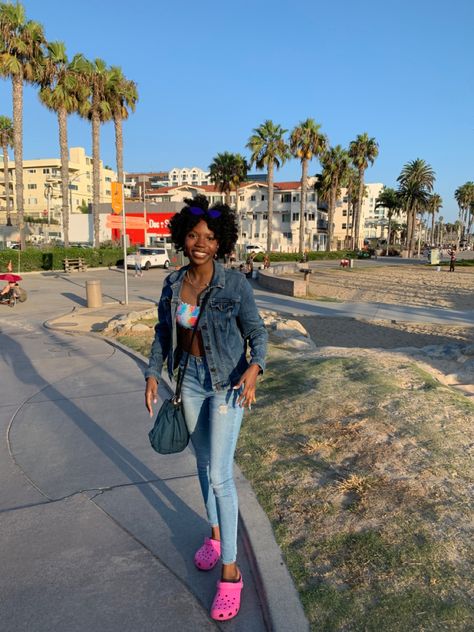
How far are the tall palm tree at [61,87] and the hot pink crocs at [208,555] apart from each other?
31677 millimetres

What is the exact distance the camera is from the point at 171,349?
246 cm

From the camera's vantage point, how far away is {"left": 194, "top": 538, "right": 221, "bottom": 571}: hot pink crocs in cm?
254

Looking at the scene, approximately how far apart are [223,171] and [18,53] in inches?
988

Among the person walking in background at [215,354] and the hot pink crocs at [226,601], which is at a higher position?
the person walking in background at [215,354]

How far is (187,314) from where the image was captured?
2.38 m

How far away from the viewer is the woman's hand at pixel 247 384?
224cm

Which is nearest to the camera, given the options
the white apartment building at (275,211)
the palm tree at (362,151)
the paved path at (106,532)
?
the paved path at (106,532)

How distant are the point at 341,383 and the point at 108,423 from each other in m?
2.56

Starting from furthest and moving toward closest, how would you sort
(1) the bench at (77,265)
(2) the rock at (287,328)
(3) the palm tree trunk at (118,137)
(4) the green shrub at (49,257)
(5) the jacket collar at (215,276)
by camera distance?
(3) the palm tree trunk at (118,137) → (1) the bench at (77,265) → (4) the green shrub at (49,257) → (2) the rock at (287,328) → (5) the jacket collar at (215,276)

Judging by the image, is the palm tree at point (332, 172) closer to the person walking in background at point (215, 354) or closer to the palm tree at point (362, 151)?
the palm tree at point (362, 151)

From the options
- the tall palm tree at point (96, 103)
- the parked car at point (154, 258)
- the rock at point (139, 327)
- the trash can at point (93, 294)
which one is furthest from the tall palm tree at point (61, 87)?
the rock at point (139, 327)

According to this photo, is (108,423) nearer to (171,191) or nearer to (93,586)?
(93,586)

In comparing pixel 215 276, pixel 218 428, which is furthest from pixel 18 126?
pixel 218 428

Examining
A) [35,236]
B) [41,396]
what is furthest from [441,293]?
[35,236]
